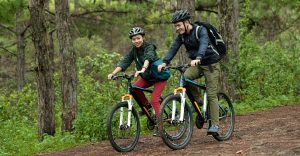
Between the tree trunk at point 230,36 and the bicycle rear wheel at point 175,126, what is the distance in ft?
22.0

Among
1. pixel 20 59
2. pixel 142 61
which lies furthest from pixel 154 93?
pixel 20 59

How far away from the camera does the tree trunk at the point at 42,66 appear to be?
11188 mm

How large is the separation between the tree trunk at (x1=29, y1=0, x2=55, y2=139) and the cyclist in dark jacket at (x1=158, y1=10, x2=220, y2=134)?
419cm

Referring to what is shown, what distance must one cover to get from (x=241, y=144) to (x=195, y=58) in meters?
1.49

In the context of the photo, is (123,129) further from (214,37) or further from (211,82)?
(214,37)

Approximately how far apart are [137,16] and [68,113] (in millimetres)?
9483

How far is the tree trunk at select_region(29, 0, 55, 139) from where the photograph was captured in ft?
36.7

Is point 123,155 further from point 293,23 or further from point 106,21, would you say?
point 293,23

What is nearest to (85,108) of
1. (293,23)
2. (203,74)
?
(203,74)

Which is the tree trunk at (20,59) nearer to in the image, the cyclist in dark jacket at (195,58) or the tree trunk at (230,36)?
Answer: the tree trunk at (230,36)

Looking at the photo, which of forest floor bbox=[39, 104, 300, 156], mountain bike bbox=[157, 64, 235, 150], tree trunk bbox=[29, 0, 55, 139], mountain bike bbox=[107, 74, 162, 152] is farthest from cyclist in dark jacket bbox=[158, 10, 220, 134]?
tree trunk bbox=[29, 0, 55, 139]

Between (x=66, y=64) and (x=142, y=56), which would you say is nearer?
(x=142, y=56)

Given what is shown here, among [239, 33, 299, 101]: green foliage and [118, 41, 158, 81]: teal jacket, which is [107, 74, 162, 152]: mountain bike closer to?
[118, 41, 158, 81]: teal jacket

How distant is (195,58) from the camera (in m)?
8.00
